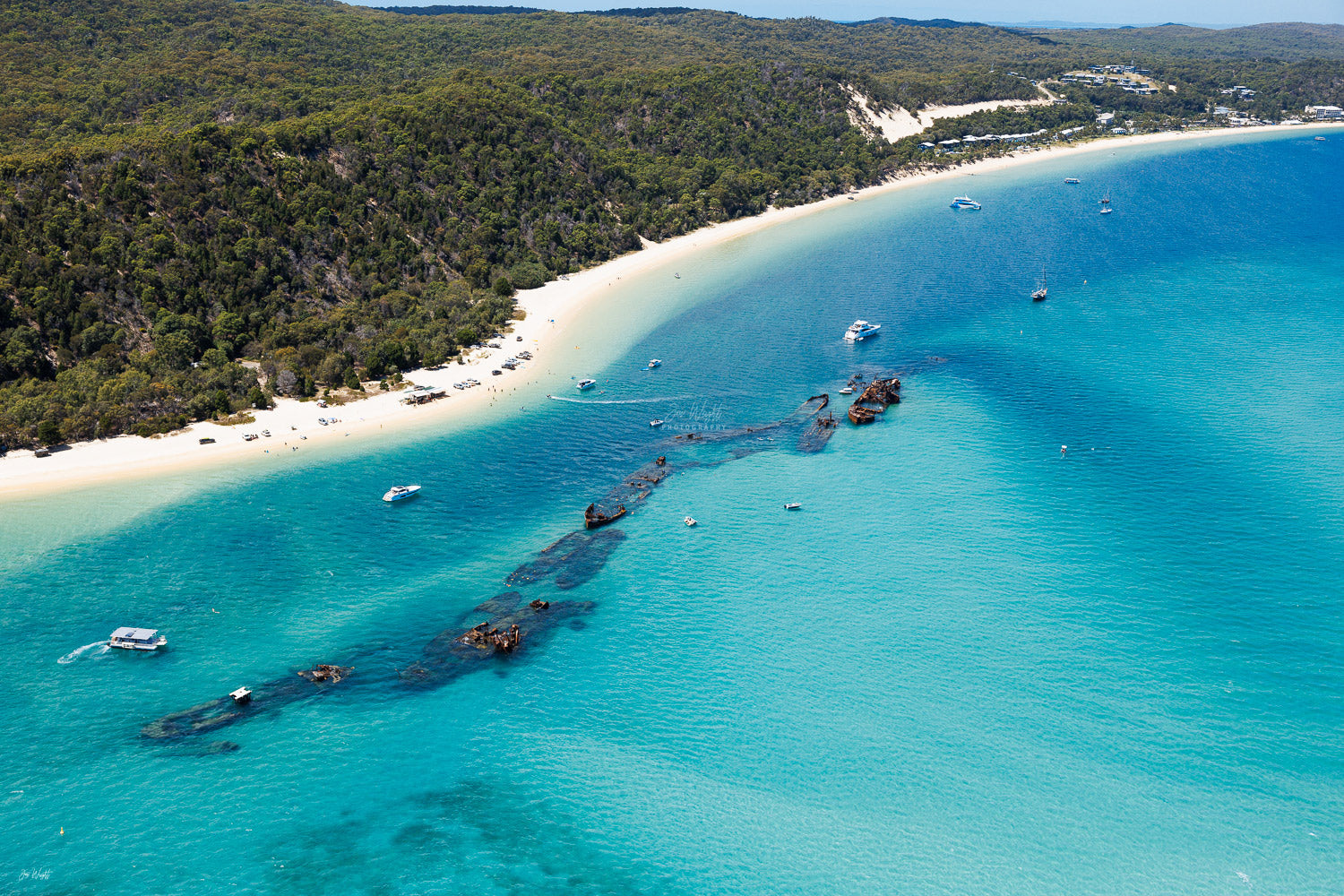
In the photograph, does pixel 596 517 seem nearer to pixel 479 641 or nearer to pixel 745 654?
pixel 479 641

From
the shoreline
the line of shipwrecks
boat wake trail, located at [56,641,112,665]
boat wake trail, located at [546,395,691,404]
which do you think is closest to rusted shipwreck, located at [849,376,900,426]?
the line of shipwrecks


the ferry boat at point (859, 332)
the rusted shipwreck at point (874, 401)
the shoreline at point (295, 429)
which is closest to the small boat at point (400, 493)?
the shoreline at point (295, 429)

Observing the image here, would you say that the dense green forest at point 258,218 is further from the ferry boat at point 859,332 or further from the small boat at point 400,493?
the ferry boat at point 859,332

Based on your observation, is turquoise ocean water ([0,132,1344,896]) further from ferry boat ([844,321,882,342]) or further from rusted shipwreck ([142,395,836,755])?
ferry boat ([844,321,882,342])

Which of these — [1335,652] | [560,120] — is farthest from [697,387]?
[560,120]

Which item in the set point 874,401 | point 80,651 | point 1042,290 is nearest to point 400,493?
point 80,651
